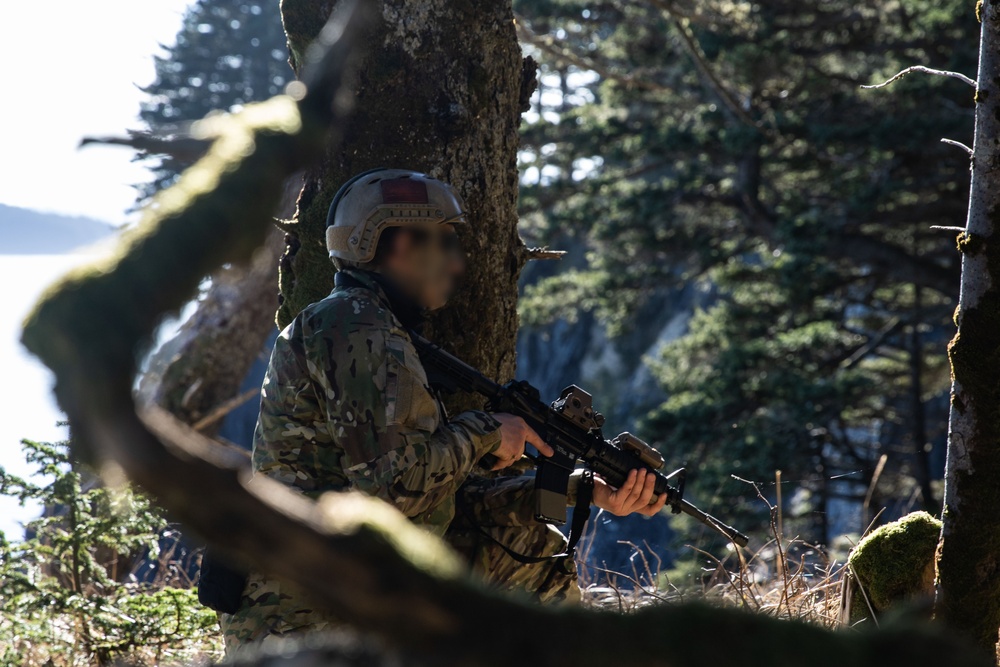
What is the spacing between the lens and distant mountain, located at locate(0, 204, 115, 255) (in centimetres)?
148

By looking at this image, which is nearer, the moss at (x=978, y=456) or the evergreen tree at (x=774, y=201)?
the moss at (x=978, y=456)

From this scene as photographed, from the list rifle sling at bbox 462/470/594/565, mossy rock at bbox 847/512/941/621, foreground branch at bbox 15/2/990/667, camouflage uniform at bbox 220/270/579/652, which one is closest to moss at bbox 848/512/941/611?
mossy rock at bbox 847/512/941/621

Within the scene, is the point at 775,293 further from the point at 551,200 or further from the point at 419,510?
the point at 419,510

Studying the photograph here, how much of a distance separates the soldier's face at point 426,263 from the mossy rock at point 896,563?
2.02 m

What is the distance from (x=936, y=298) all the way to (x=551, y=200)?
7006mm

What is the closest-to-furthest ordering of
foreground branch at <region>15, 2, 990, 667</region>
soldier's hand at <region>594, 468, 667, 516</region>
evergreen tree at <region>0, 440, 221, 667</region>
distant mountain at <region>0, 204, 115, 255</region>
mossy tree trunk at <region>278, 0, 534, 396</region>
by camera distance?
foreground branch at <region>15, 2, 990, 667</region>, distant mountain at <region>0, 204, 115, 255</region>, soldier's hand at <region>594, 468, 667, 516</region>, mossy tree trunk at <region>278, 0, 534, 396</region>, evergreen tree at <region>0, 440, 221, 667</region>

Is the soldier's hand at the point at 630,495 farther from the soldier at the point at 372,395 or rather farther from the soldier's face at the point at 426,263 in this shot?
the soldier's face at the point at 426,263

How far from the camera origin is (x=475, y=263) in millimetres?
4008

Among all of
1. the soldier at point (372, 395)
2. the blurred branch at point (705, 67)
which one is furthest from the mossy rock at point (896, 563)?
the blurred branch at point (705, 67)

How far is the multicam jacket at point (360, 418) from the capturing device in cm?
287

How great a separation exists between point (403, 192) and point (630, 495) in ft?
5.21

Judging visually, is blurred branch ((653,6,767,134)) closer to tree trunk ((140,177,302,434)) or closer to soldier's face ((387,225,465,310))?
tree trunk ((140,177,302,434))

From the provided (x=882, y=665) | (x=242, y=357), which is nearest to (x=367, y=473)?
(x=882, y=665)

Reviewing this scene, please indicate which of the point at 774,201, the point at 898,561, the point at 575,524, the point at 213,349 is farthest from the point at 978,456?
the point at 774,201
